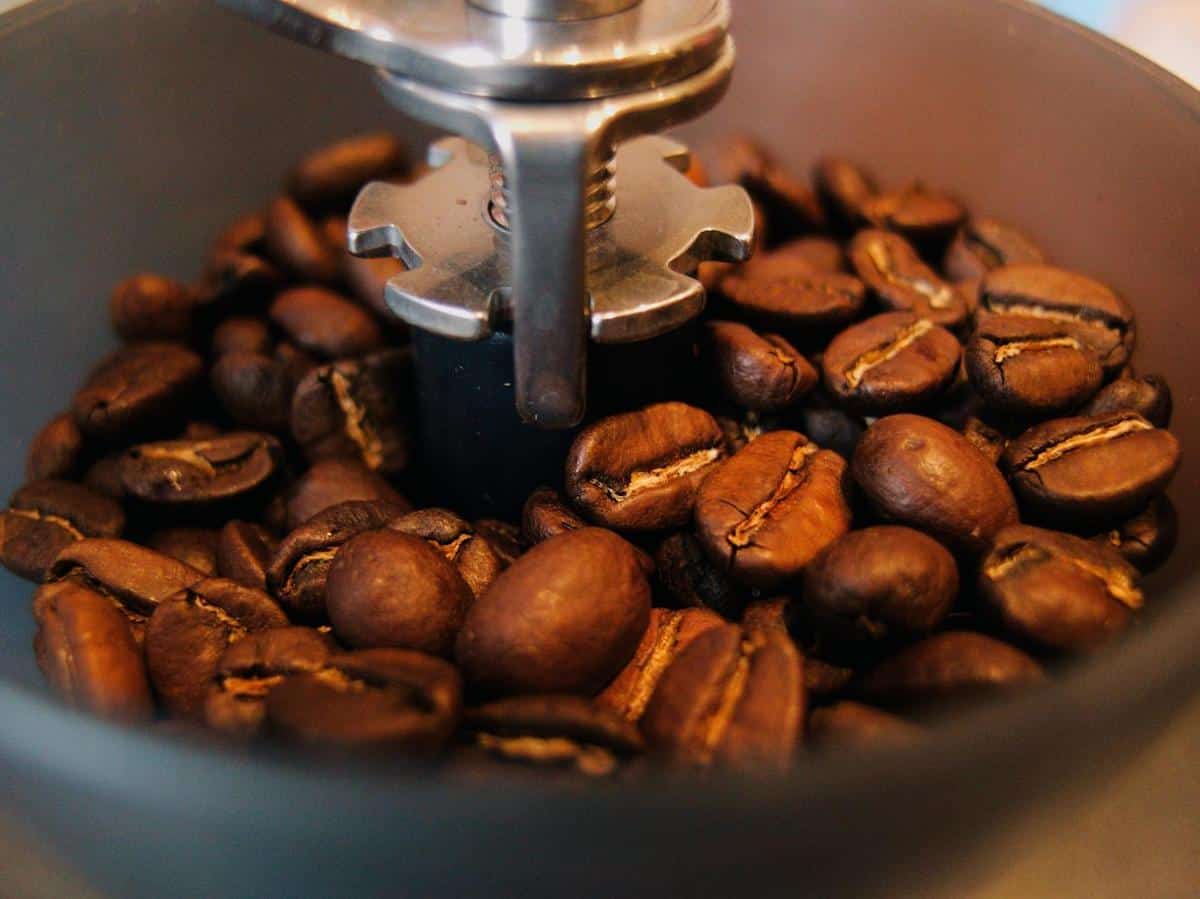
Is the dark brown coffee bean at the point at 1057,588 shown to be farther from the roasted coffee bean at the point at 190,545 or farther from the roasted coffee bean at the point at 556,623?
the roasted coffee bean at the point at 190,545

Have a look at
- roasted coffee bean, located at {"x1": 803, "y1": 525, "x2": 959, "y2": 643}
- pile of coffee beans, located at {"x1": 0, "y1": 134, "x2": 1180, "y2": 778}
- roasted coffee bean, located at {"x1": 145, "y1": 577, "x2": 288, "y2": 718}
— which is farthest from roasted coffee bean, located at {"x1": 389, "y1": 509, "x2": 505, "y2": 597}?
roasted coffee bean, located at {"x1": 803, "y1": 525, "x2": 959, "y2": 643}

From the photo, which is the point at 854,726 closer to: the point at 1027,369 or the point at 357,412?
the point at 1027,369

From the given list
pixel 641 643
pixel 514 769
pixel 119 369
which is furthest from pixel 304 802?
pixel 119 369

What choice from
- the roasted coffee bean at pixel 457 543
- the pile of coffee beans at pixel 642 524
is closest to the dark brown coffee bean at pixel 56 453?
the pile of coffee beans at pixel 642 524

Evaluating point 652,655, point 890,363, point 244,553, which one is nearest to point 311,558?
point 244,553

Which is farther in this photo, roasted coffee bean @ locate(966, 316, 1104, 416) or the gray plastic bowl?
roasted coffee bean @ locate(966, 316, 1104, 416)

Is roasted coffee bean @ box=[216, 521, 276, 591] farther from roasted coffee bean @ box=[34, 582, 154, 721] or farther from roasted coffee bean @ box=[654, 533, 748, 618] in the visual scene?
roasted coffee bean @ box=[654, 533, 748, 618]
